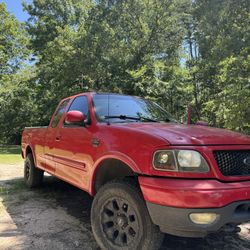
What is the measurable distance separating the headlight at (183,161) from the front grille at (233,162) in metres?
0.18

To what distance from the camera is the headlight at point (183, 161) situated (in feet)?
10.9

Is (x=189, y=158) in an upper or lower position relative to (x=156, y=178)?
upper

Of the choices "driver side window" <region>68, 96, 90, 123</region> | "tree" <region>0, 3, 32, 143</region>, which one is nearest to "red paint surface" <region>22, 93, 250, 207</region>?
"driver side window" <region>68, 96, 90, 123</region>

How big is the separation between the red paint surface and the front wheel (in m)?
0.23

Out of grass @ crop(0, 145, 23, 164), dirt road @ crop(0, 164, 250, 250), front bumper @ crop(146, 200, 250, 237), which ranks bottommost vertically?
grass @ crop(0, 145, 23, 164)

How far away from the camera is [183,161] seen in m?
3.33

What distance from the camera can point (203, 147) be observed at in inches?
133

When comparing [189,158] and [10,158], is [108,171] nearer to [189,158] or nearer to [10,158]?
[189,158]

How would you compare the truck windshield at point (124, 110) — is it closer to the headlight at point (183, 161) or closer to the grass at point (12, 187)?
the headlight at point (183, 161)

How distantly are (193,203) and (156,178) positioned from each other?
0.43 m

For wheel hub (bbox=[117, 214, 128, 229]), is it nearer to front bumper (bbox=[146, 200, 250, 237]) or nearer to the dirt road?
front bumper (bbox=[146, 200, 250, 237])

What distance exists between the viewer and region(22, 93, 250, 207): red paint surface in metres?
3.20

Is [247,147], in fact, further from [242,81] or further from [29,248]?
→ [242,81]

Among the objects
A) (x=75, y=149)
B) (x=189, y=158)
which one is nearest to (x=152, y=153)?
(x=189, y=158)
